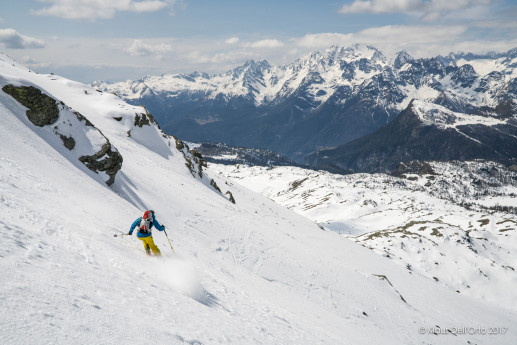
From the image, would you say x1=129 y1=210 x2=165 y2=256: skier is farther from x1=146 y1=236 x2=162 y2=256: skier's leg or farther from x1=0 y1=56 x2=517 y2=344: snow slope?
x1=0 y1=56 x2=517 y2=344: snow slope

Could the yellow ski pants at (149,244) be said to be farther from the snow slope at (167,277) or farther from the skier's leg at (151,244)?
the snow slope at (167,277)

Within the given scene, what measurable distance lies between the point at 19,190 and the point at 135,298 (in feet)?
33.2

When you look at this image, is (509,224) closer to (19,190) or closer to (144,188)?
(144,188)

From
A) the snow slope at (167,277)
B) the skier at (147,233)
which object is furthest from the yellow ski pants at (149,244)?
the snow slope at (167,277)

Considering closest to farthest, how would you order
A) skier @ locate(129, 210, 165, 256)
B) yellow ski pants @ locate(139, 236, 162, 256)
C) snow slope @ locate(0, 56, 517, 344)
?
snow slope @ locate(0, 56, 517, 344) < skier @ locate(129, 210, 165, 256) < yellow ski pants @ locate(139, 236, 162, 256)

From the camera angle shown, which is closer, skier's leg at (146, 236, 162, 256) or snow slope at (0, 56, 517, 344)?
snow slope at (0, 56, 517, 344)

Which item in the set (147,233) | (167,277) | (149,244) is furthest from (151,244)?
(167,277)

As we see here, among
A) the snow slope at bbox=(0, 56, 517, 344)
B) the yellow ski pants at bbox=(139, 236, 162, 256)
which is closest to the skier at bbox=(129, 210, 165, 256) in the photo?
the yellow ski pants at bbox=(139, 236, 162, 256)

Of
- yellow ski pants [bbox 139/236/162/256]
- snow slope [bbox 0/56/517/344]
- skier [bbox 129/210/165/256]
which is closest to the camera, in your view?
snow slope [bbox 0/56/517/344]

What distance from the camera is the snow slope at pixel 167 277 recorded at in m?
8.89

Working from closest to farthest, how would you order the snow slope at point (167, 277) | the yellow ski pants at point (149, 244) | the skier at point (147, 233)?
the snow slope at point (167, 277) < the skier at point (147, 233) < the yellow ski pants at point (149, 244)

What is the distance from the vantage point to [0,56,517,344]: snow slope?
350 inches

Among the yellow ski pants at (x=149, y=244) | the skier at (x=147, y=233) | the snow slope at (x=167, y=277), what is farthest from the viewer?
the yellow ski pants at (x=149, y=244)

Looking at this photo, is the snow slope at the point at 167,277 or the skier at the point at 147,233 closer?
the snow slope at the point at 167,277
